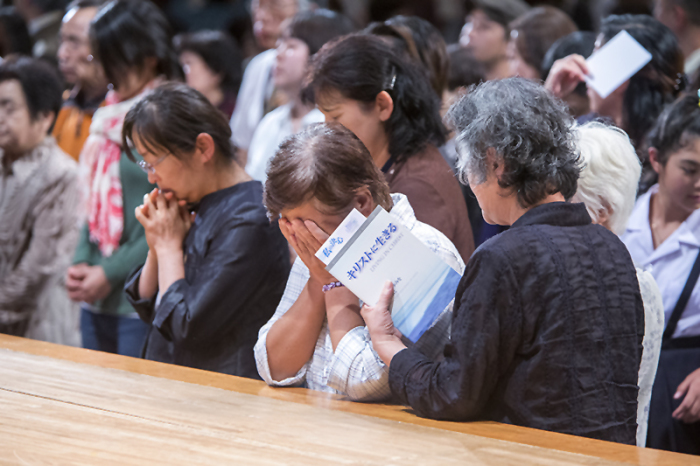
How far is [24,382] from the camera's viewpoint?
1588mm

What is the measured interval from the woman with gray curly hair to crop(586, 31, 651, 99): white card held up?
1.15 m

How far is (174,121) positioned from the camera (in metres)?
2.04

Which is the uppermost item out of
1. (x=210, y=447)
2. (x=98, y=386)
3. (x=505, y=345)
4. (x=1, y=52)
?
(x=505, y=345)

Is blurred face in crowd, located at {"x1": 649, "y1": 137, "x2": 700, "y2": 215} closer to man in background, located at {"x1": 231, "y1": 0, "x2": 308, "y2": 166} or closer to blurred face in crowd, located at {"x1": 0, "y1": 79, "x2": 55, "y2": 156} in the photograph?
man in background, located at {"x1": 231, "y1": 0, "x2": 308, "y2": 166}

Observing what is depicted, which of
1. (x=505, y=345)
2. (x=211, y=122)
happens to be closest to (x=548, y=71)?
(x=211, y=122)

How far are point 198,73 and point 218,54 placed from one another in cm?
17

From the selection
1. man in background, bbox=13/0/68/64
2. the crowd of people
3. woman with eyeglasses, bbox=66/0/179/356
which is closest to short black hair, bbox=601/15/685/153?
the crowd of people

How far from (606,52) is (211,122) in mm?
1341

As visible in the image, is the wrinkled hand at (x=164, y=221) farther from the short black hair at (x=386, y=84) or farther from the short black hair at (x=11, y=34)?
the short black hair at (x=11, y=34)

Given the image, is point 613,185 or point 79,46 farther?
point 79,46

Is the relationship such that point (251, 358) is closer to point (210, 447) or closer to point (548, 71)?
point (210, 447)

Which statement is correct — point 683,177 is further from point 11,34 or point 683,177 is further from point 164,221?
point 11,34

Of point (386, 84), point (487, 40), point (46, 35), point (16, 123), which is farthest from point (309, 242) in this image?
point (46, 35)

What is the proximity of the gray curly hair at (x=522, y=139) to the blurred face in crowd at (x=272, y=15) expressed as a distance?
10.8 ft
